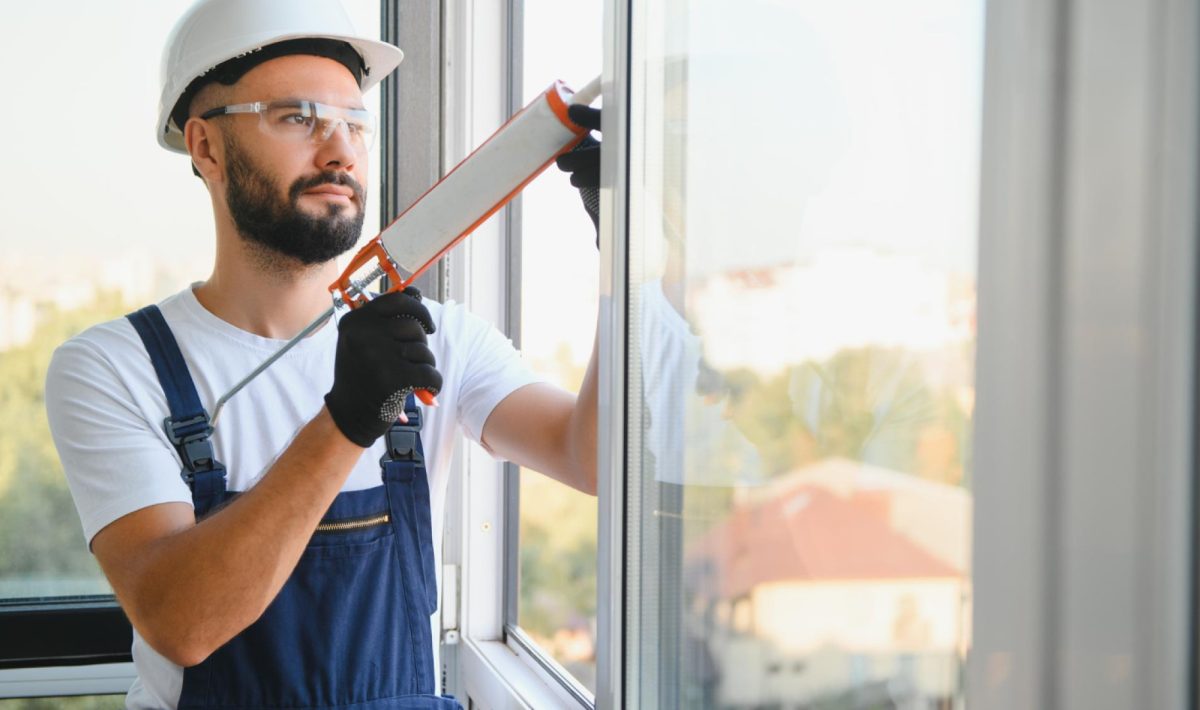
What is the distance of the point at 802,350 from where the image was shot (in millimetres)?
559

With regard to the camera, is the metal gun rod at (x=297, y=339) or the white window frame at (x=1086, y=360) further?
the metal gun rod at (x=297, y=339)

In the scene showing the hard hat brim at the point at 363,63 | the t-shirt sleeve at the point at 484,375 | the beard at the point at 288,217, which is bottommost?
the t-shirt sleeve at the point at 484,375

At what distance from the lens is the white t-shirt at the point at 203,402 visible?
1237 mm

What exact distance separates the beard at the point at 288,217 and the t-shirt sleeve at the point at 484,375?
0.24m

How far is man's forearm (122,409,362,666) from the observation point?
115 centimetres

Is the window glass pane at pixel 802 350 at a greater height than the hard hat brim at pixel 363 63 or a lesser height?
lesser

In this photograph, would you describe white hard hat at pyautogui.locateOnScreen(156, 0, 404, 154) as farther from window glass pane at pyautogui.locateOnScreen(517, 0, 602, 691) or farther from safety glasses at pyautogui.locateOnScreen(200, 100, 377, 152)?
window glass pane at pyautogui.locateOnScreen(517, 0, 602, 691)

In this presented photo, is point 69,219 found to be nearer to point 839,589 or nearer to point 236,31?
point 236,31

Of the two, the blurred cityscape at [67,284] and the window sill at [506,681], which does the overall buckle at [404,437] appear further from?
the blurred cityscape at [67,284]

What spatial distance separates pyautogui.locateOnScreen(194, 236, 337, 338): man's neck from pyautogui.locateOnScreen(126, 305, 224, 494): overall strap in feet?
0.52

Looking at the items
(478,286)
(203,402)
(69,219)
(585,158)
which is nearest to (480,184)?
(585,158)

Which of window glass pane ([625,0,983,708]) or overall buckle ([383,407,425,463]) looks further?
overall buckle ([383,407,425,463])

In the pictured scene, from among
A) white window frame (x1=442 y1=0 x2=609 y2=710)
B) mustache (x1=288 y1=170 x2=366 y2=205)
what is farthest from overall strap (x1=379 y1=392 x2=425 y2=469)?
white window frame (x1=442 y1=0 x2=609 y2=710)

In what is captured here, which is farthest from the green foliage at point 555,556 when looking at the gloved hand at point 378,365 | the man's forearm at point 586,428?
the gloved hand at point 378,365
